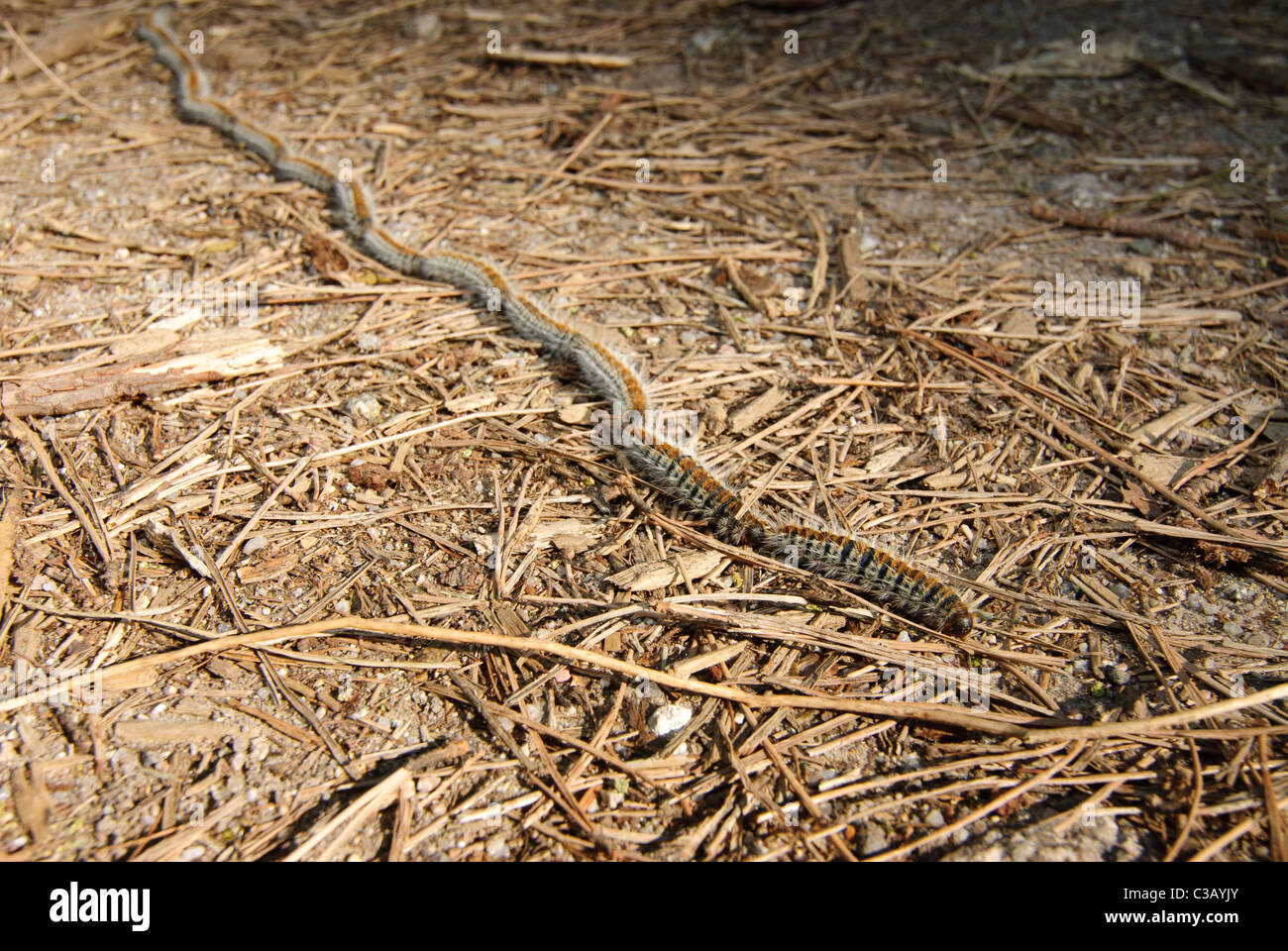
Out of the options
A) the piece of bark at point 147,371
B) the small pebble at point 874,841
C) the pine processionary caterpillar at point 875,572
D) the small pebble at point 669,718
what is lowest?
the small pebble at point 874,841

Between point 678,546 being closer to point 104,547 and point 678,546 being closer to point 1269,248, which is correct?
point 104,547

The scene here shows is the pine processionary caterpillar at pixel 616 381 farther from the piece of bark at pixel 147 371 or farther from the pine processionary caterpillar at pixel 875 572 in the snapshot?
the piece of bark at pixel 147 371

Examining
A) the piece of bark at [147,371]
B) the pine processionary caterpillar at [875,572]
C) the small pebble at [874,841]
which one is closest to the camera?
the small pebble at [874,841]

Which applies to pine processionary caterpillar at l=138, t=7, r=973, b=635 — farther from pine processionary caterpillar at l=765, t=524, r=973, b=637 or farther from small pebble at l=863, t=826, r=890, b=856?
small pebble at l=863, t=826, r=890, b=856

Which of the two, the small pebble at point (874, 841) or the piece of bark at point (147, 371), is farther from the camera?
the piece of bark at point (147, 371)

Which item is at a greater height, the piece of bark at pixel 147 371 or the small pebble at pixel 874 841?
the piece of bark at pixel 147 371

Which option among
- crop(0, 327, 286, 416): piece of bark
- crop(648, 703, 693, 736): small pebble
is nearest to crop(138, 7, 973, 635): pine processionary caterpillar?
crop(648, 703, 693, 736): small pebble

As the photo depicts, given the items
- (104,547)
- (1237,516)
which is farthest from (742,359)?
(104,547)

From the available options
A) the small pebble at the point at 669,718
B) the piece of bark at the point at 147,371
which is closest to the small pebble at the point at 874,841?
the small pebble at the point at 669,718
